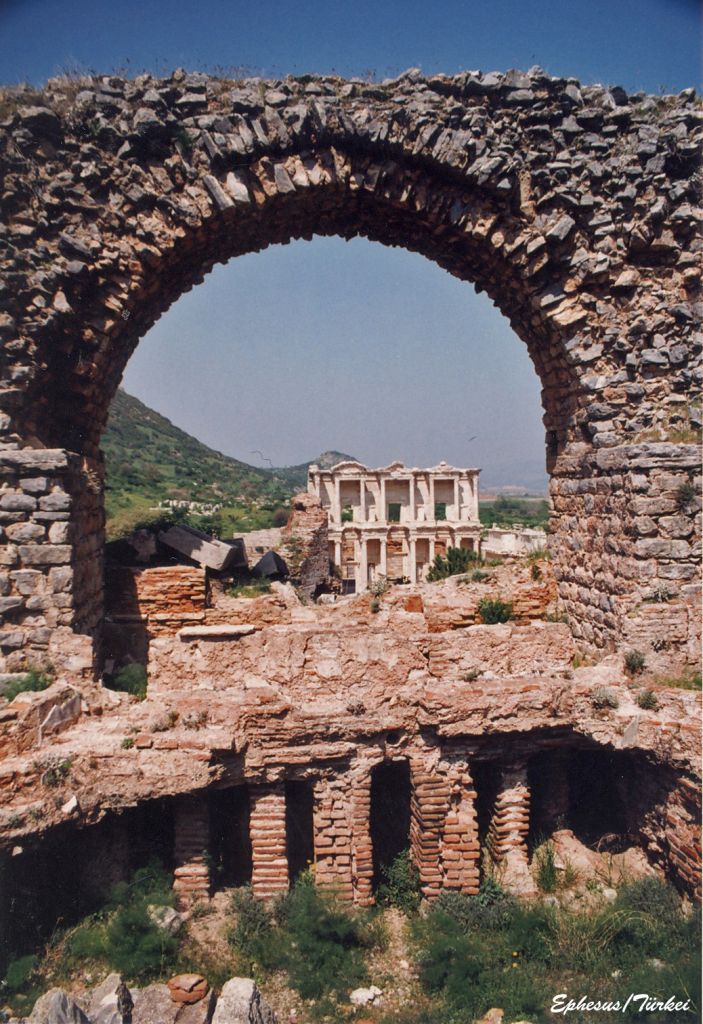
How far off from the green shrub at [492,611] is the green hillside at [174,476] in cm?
1186

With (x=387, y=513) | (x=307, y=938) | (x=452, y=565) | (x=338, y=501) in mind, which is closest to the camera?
(x=307, y=938)

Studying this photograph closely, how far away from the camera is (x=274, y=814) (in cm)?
687

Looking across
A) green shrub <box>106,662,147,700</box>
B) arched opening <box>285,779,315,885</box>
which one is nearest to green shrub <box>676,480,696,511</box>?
arched opening <box>285,779,315,885</box>

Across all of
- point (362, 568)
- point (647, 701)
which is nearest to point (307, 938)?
point (647, 701)

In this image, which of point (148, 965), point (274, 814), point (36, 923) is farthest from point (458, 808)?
point (36, 923)

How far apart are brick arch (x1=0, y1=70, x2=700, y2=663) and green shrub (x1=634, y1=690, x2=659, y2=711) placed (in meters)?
0.81

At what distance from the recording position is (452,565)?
1069 cm

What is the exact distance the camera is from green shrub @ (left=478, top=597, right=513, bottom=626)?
8.62 m

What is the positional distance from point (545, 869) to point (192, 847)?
3.87 metres

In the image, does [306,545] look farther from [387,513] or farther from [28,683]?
[387,513]

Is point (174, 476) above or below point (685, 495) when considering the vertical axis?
above

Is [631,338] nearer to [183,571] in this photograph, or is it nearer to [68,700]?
[183,571]

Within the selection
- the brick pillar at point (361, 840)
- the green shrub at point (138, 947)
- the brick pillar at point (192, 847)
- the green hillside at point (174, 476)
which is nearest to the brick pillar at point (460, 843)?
the brick pillar at point (361, 840)

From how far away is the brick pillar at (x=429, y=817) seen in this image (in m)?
7.00
